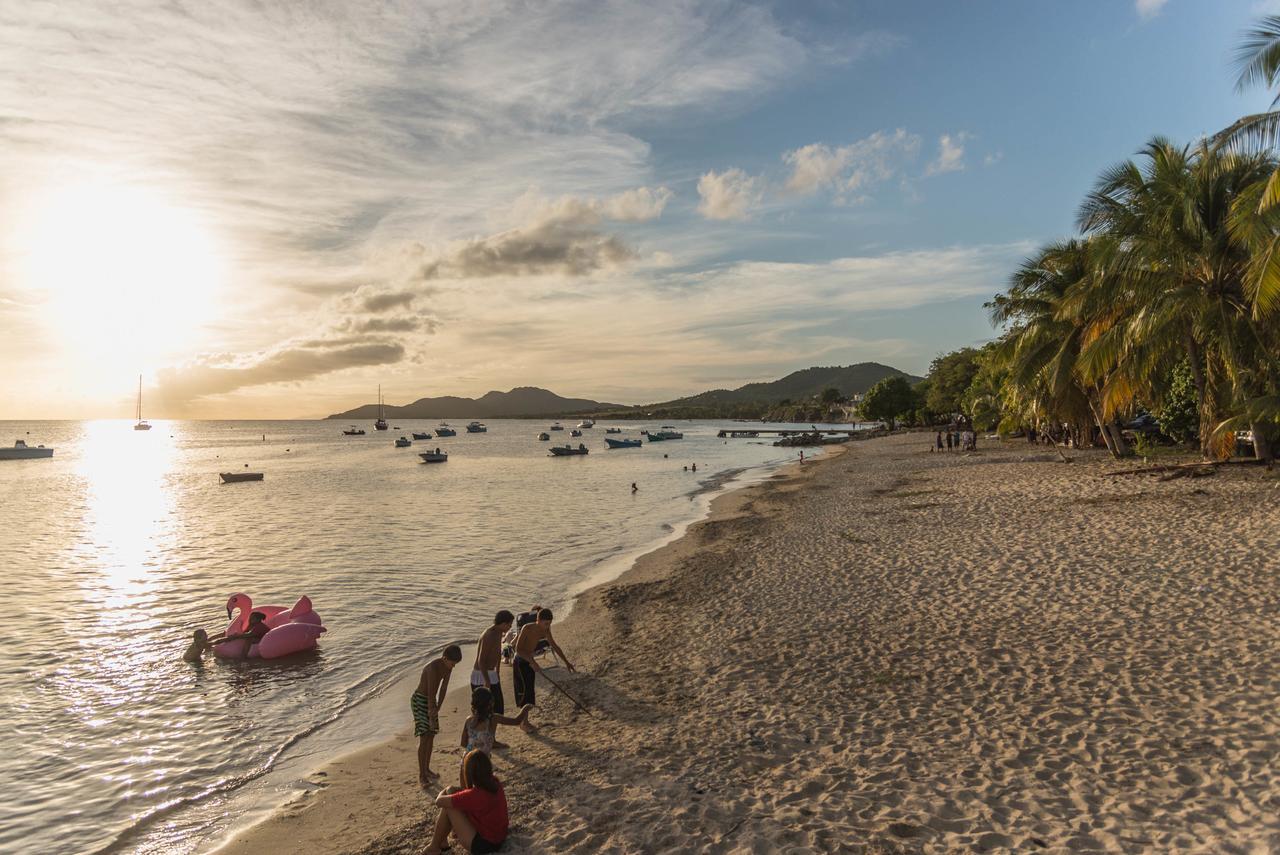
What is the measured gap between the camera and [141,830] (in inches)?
280

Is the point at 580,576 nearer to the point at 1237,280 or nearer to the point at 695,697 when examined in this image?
the point at 695,697

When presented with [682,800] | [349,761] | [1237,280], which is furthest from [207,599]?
→ [1237,280]

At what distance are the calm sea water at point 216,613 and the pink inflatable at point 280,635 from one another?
27cm

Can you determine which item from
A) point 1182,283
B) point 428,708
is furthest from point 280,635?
point 1182,283

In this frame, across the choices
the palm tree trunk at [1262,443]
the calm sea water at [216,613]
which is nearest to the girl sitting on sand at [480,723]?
the calm sea water at [216,613]

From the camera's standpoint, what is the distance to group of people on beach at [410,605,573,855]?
5.75 meters

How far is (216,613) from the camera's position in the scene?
15.8 metres

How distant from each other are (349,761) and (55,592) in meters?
15.6

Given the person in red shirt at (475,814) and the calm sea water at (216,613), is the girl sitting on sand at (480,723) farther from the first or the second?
the calm sea water at (216,613)

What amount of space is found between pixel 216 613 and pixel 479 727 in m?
11.7

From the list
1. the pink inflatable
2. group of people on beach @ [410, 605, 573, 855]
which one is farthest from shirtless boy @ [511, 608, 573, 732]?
the pink inflatable

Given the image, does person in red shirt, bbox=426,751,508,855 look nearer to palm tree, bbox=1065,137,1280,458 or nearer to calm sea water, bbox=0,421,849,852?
calm sea water, bbox=0,421,849,852

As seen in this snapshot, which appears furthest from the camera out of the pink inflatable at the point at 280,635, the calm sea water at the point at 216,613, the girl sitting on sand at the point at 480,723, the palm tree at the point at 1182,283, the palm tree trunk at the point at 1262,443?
the palm tree trunk at the point at 1262,443

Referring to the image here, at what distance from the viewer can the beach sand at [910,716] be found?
5.65 m
